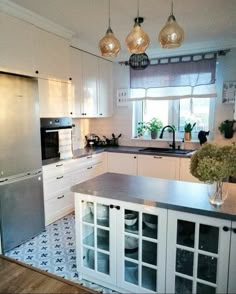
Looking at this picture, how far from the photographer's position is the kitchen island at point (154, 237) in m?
1.47

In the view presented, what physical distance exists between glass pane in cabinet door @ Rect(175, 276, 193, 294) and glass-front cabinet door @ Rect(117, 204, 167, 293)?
0.31 feet

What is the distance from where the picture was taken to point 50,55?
9.58ft

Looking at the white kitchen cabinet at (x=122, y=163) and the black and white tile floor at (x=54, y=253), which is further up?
the white kitchen cabinet at (x=122, y=163)

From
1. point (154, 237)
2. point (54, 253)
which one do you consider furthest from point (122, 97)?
point (154, 237)

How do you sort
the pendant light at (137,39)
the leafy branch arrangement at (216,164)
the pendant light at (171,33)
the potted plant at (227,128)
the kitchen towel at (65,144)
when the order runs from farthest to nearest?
the potted plant at (227,128), the kitchen towel at (65,144), the pendant light at (137,39), the pendant light at (171,33), the leafy branch arrangement at (216,164)

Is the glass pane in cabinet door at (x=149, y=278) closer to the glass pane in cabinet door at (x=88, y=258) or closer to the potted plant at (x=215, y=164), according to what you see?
the glass pane in cabinet door at (x=88, y=258)

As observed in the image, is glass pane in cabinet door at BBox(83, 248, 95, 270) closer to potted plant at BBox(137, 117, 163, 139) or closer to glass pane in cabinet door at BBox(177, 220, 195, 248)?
glass pane in cabinet door at BBox(177, 220, 195, 248)

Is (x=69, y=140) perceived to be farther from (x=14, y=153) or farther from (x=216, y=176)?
(x=216, y=176)

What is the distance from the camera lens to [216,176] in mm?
1411

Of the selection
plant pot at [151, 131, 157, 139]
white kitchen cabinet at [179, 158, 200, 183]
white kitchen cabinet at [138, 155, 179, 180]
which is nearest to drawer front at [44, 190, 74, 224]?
white kitchen cabinet at [138, 155, 179, 180]

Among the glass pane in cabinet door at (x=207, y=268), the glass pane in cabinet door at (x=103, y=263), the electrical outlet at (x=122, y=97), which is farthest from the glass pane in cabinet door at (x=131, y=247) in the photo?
the electrical outlet at (x=122, y=97)

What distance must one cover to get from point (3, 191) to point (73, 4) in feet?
6.49

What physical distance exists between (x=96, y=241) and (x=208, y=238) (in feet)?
2.81

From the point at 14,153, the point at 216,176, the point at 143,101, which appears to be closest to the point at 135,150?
the point at 143,101
